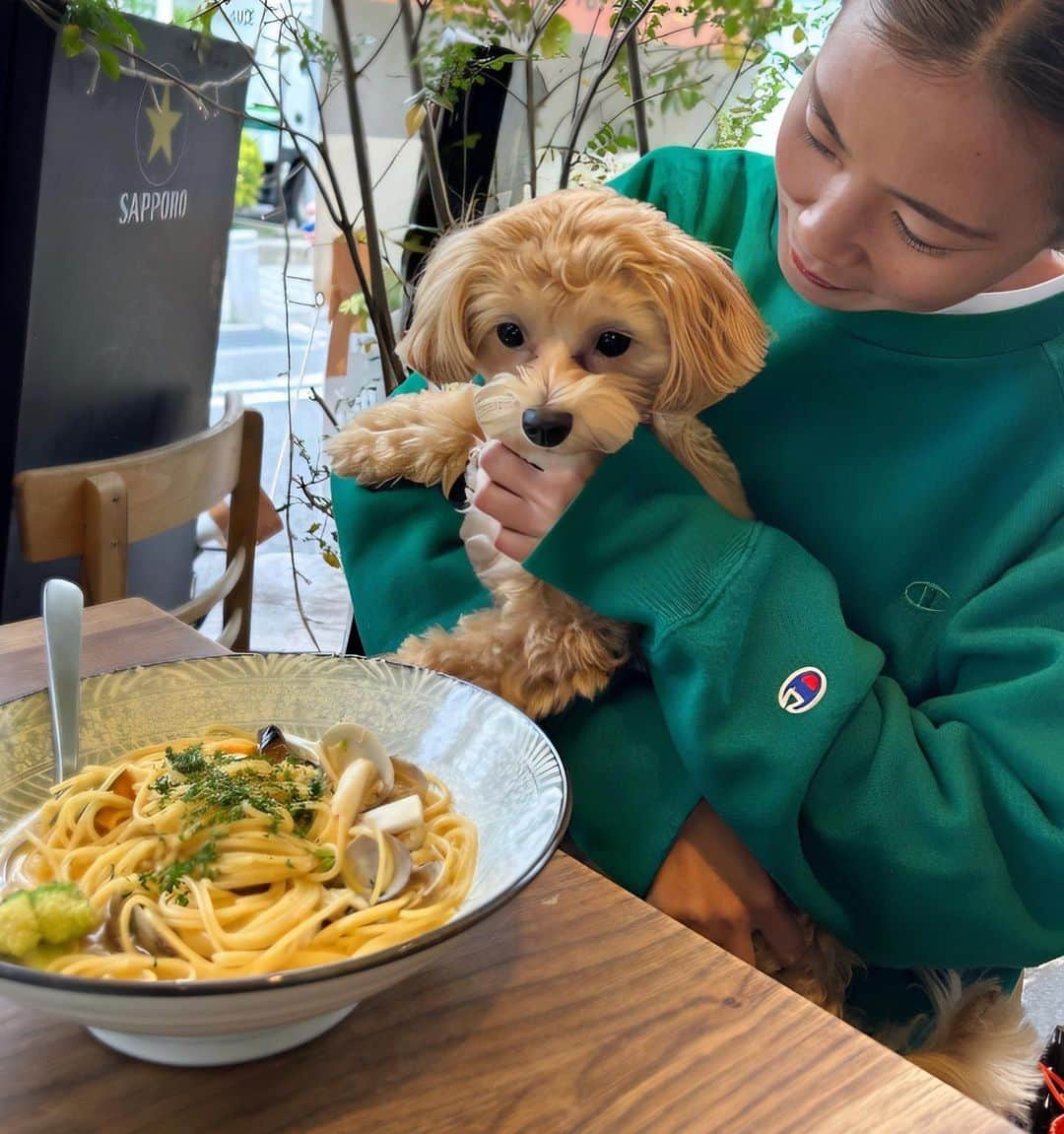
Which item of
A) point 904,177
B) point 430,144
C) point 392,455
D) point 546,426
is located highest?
point 904,177

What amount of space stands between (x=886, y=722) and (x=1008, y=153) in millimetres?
470

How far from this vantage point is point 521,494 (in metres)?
1.03

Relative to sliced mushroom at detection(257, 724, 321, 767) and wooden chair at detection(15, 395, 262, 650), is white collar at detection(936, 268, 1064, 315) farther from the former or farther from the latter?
wooden chair at detection(15, 395, 262, 650)

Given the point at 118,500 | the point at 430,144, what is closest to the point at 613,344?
the point at 118,500

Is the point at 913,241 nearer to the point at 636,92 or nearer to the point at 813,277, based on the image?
the point at 813,277

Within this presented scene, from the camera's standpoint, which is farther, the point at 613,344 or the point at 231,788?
the point at 613,344

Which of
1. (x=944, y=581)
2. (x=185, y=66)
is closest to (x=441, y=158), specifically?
(x=185, y=66)

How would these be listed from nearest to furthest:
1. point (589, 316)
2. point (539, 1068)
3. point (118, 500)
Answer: point (539, 1068)
point (589, 316)
point (118, 500)

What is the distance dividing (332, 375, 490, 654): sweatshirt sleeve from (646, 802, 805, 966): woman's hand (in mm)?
367

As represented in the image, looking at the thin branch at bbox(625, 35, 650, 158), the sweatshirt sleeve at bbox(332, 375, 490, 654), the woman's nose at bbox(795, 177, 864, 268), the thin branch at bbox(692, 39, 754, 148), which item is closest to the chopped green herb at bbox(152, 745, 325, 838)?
the sweatshirt sleeve at bbox(332, 375, 490, 654)

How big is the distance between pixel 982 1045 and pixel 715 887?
0.98 ft

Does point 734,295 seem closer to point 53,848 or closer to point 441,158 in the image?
point 53,848

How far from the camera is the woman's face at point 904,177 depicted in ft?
2.57

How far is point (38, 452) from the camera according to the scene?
1876mm
